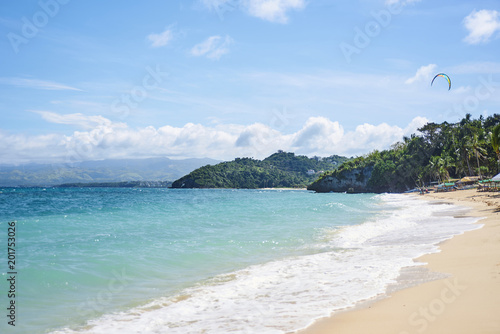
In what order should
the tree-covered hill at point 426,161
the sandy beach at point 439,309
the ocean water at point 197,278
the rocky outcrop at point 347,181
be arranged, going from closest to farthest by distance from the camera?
1. the sandy beach at point 439,309
2. the ocean water at point 197,278
3. the tree-covered hill at point 426,161
4. the rocky outcrop at point 347,181

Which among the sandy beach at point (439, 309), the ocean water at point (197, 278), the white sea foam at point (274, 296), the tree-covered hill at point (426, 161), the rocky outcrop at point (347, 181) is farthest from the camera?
the rocky outcrop at point (347, 181)

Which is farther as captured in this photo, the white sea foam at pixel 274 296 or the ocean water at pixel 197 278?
the ocean water at pixel 197 278

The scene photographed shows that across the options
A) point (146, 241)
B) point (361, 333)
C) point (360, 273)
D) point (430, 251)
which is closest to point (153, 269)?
point (146, 241)

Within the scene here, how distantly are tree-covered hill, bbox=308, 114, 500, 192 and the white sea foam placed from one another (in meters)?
66.3

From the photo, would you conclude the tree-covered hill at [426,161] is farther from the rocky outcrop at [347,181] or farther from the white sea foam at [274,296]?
the white sea foam at [274,296]

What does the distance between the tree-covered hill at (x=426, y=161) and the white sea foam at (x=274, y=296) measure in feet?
218

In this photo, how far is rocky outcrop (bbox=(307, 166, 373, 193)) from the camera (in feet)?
400

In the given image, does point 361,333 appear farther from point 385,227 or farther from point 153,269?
point 385,227

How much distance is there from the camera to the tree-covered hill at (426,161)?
7194 centimetres

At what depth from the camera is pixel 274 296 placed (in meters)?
7.09

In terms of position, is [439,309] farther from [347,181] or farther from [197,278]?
[347,181]

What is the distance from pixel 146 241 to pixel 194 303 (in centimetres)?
833

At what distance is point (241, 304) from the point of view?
6664 mm

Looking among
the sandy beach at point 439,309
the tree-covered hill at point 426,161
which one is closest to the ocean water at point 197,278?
the sandy beach at point 439,309
